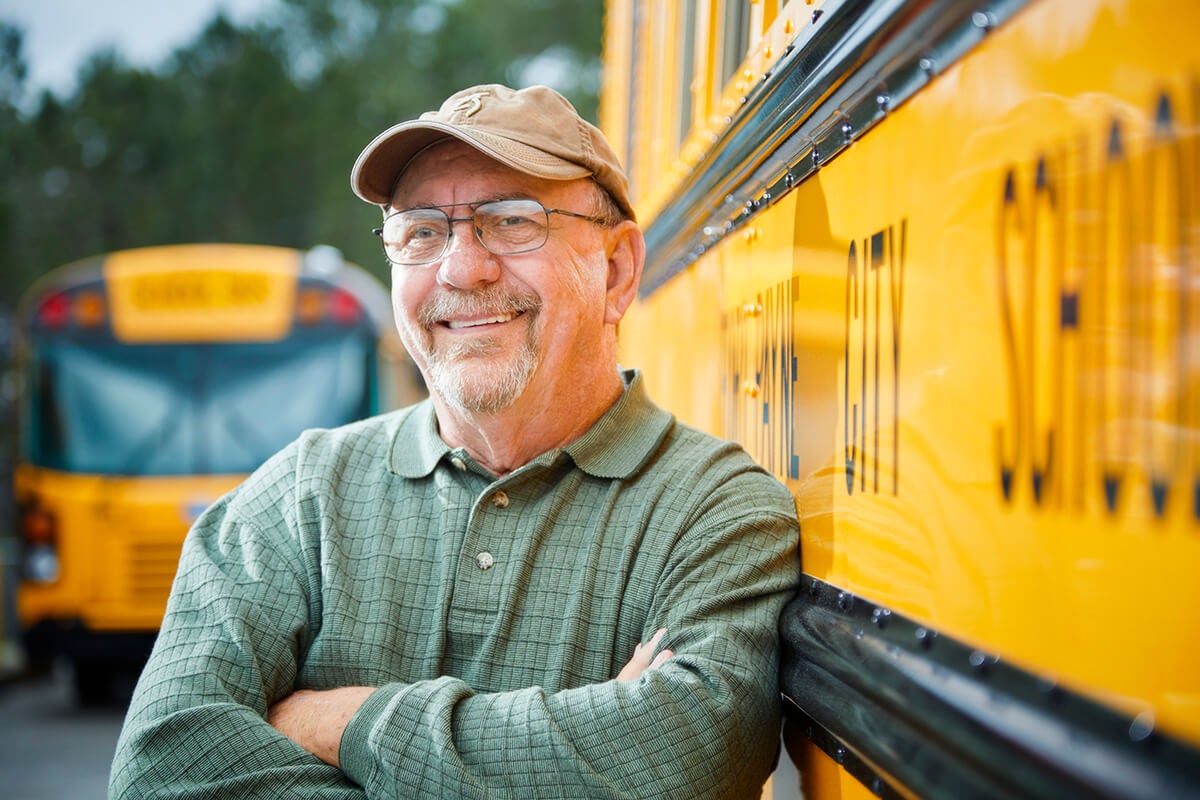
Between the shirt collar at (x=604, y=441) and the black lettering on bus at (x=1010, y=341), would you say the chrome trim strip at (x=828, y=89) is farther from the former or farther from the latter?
the shirt collar at (x=604, y=441)

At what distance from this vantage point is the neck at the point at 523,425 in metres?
2.05

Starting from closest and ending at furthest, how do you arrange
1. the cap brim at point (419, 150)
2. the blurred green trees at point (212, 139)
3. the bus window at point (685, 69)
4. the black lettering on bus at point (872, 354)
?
the black lettering on bus at point (872, 354), the cap brim at point (419, 150), the bus window at point (685, 69), the blurred green trees at point (212, 139)

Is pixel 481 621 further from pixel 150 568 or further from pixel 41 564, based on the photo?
pixel 41 564

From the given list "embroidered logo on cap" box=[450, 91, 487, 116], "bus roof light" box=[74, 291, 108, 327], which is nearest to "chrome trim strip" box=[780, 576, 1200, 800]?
"embroidered logo on cap" box=[450, 91, 487, 116]

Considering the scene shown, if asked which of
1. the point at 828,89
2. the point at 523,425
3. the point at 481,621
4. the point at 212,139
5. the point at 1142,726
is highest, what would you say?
the point at 212,139

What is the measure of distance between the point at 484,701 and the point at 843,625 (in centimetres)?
47

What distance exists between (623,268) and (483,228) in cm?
31

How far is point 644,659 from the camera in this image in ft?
5.58

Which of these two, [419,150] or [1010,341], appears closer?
[1010,341]

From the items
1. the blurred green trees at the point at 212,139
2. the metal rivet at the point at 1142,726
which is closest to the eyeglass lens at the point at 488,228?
the metal rivet at the point at 1142,726

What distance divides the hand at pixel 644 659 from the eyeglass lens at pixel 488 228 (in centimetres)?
66

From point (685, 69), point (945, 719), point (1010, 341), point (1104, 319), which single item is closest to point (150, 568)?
point (685, 69)

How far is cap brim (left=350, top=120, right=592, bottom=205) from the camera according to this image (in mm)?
1959

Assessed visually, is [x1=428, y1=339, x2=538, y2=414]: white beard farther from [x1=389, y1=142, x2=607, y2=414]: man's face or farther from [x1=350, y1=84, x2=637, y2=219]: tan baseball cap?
[x1=350, y1=84, x2=637, y2=219]: tan baseball cap
